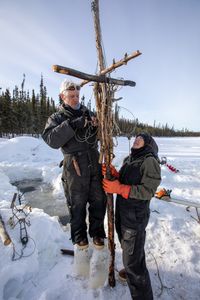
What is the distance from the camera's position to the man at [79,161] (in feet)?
7.55

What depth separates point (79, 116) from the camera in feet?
8.04

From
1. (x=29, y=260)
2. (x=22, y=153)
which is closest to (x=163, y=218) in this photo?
(x=29, y=260)

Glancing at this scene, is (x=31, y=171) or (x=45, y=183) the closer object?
(x=45, y=183)

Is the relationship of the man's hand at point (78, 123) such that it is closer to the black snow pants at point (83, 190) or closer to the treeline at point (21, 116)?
the black snow pants at point (83, 190)

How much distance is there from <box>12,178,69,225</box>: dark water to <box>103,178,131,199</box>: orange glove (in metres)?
3.18

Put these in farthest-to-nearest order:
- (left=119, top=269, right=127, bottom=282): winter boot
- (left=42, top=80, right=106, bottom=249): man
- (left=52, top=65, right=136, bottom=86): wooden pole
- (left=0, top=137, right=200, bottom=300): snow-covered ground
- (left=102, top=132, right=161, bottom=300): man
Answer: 1. (left=119, top=269, right=127, bottom=282): winter boot
2. (left=0, top=137, right=200, bottom=300): snow-covered ground
3. (left=42, top=80, right=106, bottom=249): man
4. (left=102, top=132, right=161, bottom=300): man
5. (left=52, top=65, right=136, bottom=86): wooden pole

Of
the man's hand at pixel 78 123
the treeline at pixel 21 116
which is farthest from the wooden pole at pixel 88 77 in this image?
the treeline at pixel 21 116

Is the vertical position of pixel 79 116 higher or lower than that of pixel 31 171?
higher

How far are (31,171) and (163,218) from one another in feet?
27.2

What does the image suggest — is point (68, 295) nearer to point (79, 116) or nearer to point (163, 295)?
point (163, 295)

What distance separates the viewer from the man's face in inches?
92.0

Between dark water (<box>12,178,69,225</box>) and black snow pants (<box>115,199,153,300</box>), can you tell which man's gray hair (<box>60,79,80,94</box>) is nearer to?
black snow pants (<box>115,199,153,300</box>)

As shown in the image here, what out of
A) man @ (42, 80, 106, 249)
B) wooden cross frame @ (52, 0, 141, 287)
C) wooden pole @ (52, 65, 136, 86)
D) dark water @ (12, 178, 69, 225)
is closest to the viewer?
wooden pole @ (52, 65, 136, 86)

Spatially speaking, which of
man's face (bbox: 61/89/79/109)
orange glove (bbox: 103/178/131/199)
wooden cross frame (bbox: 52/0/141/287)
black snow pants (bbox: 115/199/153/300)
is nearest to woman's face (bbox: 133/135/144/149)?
wooden cross frame (bbox: 52/0/141/287)
